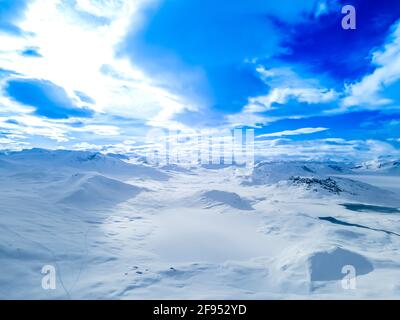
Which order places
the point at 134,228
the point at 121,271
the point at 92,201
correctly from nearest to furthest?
the point at 121,271, the point at 134,228, the point at 92,201

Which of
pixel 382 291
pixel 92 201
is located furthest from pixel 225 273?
pixel 92 201

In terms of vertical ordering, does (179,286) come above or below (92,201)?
below

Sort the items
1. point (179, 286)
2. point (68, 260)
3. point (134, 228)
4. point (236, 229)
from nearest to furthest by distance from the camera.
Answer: point (179, 286)
point (68, 260)
point (134, 228)
point (236, 229)

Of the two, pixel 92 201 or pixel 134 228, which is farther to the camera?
pixel 92 201

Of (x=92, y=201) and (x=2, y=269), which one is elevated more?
(x=92, y=201)

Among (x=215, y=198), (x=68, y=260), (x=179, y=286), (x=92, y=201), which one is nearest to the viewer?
(x=179, y=286)
